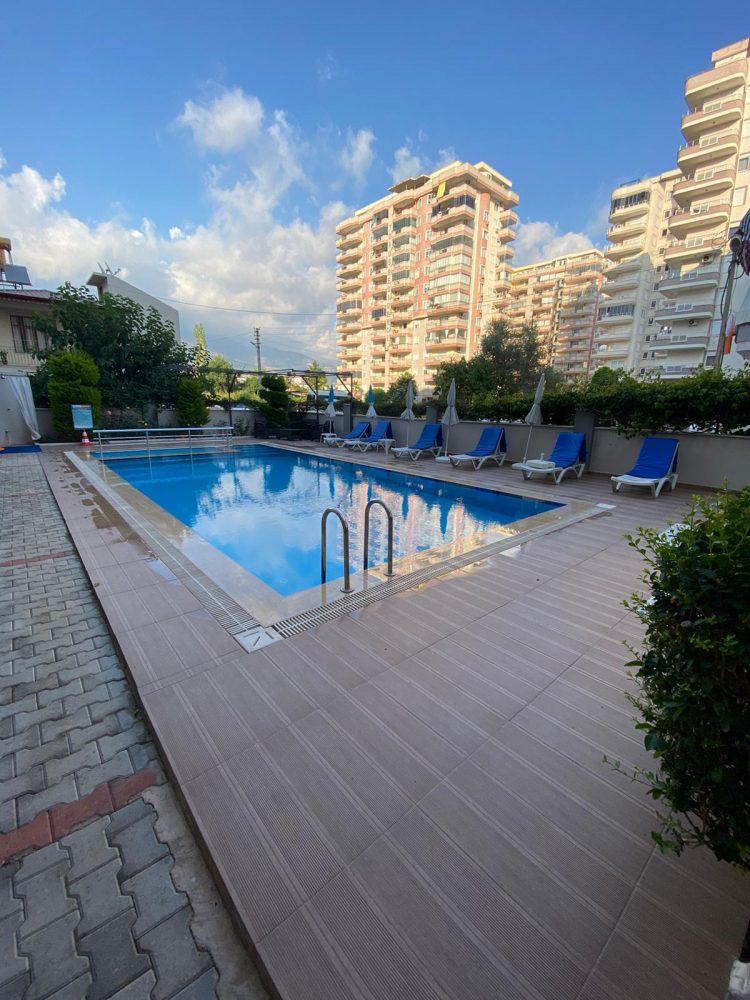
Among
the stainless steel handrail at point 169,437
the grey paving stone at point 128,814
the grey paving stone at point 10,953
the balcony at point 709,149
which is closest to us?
the grey paving stone at point 10,953

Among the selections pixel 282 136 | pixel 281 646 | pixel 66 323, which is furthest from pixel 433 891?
pixel 282 136

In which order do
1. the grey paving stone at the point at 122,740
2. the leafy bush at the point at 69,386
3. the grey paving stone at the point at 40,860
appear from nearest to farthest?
the grey paving stone at the point at 40,860, the grey paving stone at the point at 122,740, the leafy bush at the point at 69,386

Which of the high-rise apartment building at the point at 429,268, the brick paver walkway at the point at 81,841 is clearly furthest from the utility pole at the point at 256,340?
the brick paver walkway at the point at 81,841

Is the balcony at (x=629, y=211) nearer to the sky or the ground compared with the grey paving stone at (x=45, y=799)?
nearer to the sky

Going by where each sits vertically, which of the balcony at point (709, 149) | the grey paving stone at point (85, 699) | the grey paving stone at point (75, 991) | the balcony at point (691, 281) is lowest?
the grey paving stone at point (85, 699)

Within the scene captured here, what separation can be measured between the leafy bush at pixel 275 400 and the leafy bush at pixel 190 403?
2532mm

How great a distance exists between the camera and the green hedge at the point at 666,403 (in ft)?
26.4

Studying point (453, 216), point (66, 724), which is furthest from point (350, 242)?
point (66, 724)

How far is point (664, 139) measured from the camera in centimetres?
3725

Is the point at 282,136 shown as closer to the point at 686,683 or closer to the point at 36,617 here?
the point at 36,617

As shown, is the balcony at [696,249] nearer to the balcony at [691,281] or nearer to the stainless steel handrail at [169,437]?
the balcony at [691,281]

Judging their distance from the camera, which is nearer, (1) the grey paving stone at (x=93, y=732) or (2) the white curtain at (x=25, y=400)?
(1) the grey paving stone at (x=93, y=732)

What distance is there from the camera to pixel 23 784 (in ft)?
6.44

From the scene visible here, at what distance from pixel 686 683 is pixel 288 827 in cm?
158
